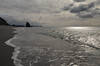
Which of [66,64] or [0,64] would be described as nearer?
[0,64]

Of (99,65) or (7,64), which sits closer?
(7,64)

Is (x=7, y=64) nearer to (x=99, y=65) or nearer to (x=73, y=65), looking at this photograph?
(x=73, y=65)

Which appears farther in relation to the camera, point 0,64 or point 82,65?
point 82,65

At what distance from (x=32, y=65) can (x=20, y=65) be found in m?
0.78

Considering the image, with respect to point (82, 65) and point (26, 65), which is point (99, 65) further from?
point (26, 65)

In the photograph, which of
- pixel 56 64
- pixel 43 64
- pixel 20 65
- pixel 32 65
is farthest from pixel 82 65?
pixel 20 65

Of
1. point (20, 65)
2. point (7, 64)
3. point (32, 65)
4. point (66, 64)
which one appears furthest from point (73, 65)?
point (7, 64)

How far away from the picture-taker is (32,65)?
8125mm

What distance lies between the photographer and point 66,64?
8.61 meters

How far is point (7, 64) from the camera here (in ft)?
25.8

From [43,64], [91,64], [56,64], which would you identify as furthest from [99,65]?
[43,64]

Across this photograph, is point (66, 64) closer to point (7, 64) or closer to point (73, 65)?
point (73, 65)

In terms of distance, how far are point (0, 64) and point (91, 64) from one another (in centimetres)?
617

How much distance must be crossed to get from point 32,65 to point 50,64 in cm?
127
